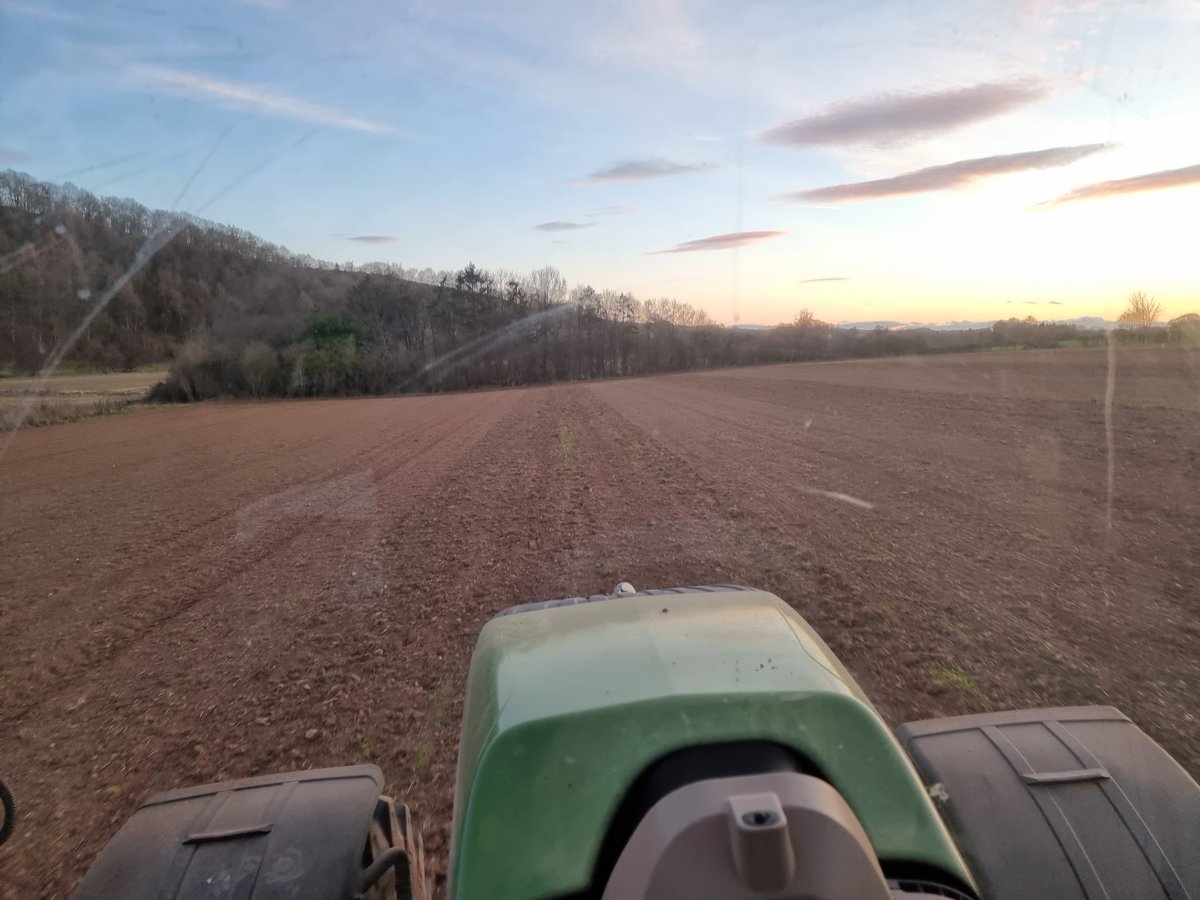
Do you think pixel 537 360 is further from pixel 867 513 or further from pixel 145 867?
pixel 145 867

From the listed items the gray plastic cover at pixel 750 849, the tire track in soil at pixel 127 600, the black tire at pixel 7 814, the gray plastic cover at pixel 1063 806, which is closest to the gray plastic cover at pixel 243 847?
the black tire at pixel 7 814

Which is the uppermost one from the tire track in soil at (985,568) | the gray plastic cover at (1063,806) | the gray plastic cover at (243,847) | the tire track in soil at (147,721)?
the gray plastic cover at (1063,806)

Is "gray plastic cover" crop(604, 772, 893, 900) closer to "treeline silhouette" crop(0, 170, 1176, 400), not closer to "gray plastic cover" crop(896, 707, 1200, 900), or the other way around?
"gray plastic cover" crop(896, 707, 1200, 900)

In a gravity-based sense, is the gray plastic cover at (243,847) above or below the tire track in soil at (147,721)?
above

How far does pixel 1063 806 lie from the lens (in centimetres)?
181

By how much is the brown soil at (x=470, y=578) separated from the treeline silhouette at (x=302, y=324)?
12673mm

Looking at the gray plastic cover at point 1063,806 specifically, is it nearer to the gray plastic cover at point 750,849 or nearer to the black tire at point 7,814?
the gray plastic cover at point 750,849

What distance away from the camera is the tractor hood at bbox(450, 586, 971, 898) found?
1.37 metres

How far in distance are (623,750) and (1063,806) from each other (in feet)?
3.87

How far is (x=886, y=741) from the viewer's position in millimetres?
1487

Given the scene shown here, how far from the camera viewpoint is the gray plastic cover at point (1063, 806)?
5.49ft

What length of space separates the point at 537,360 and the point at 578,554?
2427 inches

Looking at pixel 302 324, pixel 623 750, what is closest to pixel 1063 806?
pixel 623 750

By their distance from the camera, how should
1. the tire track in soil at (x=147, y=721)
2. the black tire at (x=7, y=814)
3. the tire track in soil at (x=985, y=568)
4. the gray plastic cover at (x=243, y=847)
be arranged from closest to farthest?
the gray plastic cover at (x=243, y=847) < the black tire at (x=7, y=814) < the tire track in soil at (x=147, y=721) < the tire track in soil at (x=985, y=568)
